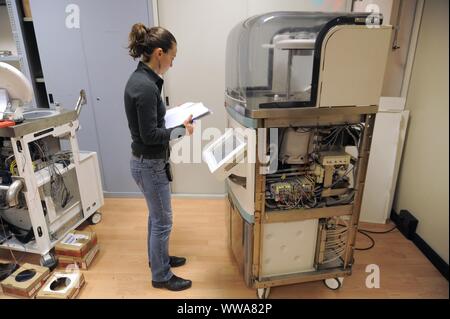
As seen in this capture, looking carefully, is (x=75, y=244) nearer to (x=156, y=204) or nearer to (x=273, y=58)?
(x=156, y=204)

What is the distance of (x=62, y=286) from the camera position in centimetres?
165

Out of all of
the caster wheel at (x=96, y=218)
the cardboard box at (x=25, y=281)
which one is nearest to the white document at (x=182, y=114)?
the cardboard box at (x=25, y=281)

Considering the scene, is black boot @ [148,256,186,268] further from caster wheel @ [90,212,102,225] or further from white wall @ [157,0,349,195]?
white wall @ [157,0,349,195]

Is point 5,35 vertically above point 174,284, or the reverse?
point 5,35

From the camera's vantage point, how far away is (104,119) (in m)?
2.55

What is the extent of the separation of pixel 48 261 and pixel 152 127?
1211mm

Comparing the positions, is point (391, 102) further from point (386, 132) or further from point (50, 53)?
point (50, 53)

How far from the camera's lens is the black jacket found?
4.07ft

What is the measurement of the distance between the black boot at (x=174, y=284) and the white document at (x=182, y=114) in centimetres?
90

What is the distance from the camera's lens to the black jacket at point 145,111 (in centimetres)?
124

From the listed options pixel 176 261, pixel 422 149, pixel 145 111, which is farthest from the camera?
pixel 176 261

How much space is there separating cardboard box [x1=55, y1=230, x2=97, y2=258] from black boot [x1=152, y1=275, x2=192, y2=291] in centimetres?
52

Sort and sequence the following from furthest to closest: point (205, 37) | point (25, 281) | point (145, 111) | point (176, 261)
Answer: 1. point (205, 37)
2. point (176, 261)
3. point (25, 281)
4. point (145, 111)

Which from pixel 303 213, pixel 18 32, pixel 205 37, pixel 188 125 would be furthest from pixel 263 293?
pixel 18 32
